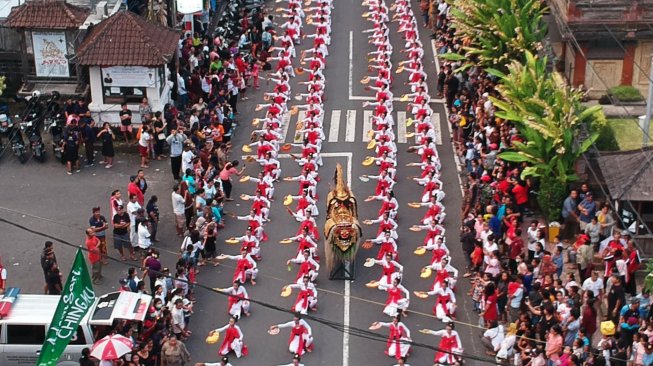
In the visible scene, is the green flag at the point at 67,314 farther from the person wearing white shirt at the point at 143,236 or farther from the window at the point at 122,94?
the window at the point at 122,94

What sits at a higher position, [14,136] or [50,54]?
[50,54]

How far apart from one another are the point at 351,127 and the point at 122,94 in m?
7.27

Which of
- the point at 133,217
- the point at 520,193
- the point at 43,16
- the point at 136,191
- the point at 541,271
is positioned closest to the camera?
the point at 541,271

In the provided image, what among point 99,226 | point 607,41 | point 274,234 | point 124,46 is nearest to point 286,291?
point 274,234

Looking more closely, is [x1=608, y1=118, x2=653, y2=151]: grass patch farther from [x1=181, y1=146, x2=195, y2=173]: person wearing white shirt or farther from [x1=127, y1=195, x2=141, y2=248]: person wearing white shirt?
[x1=127, y1=195, x2=141, y2=248]: person wearing white shirt

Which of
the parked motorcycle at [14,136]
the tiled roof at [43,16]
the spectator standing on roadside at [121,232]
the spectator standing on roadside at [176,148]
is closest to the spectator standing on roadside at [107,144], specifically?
the spectator standing on roadside at [176,148]

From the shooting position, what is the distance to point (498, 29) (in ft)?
145

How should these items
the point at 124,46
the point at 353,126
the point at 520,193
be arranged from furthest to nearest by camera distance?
the point at 353,126 → the point at 124,46 → the point at 520,193

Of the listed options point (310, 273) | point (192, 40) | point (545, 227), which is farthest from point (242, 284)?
point (192, 40)

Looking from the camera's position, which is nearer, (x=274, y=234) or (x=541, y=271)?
(x=541, y=271)

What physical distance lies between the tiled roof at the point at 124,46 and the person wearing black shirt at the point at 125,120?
134 centimetres

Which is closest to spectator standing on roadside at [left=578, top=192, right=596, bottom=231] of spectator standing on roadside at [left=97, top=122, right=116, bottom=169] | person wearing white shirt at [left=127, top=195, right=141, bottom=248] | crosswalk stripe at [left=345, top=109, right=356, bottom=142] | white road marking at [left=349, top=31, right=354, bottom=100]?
crosswalk stripe at [left=345, top=109, right=356, bottom=142]

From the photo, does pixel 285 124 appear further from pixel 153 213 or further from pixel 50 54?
pixel 153 213

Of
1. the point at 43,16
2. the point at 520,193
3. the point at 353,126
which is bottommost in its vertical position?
the point at 353,126
